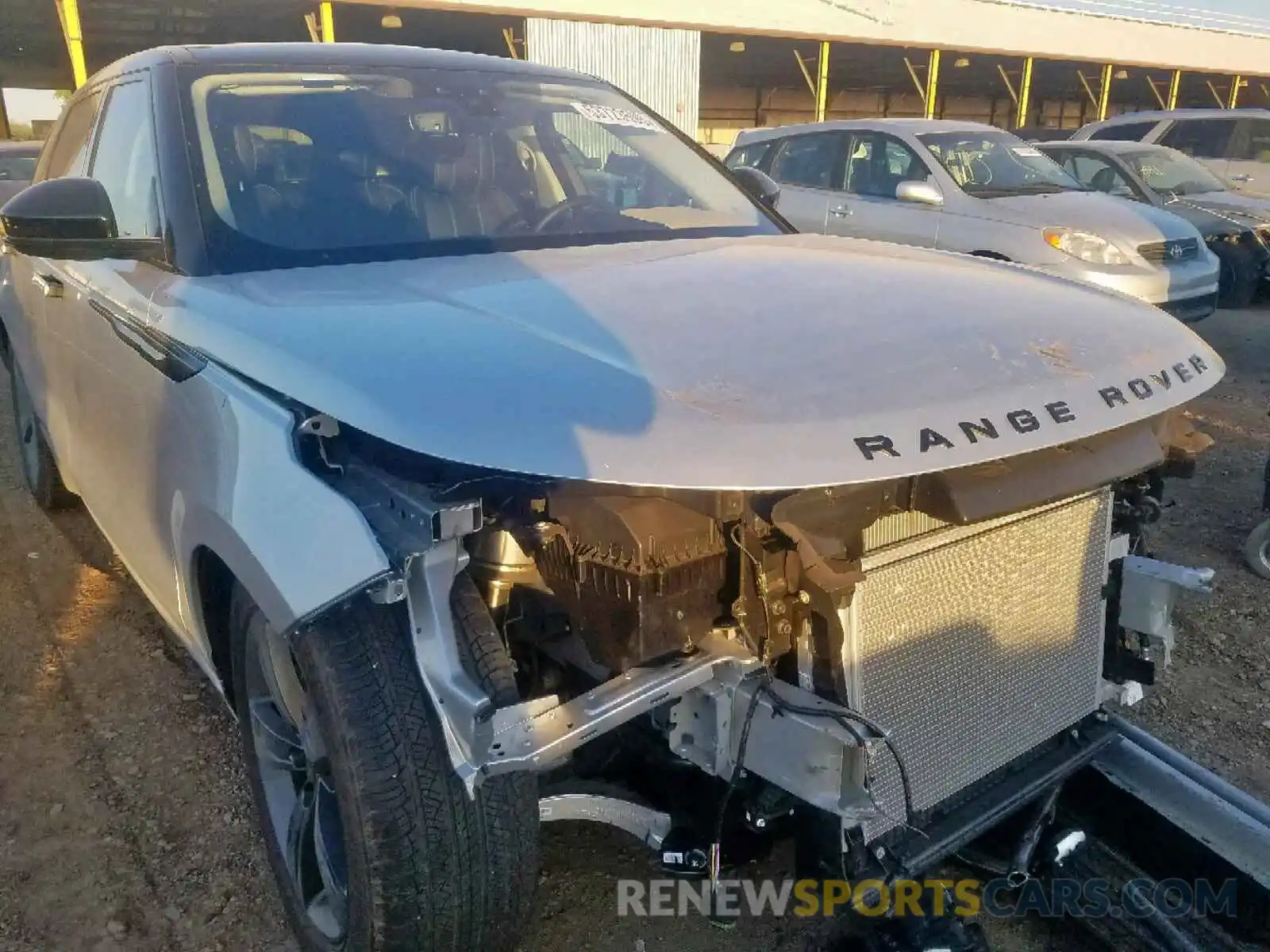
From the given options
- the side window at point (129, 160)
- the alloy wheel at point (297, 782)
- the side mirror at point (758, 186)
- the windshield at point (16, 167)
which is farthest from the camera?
the windshield at point (16, 167)

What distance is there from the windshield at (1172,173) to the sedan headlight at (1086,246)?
11.0ft

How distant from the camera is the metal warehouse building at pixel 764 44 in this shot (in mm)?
17484

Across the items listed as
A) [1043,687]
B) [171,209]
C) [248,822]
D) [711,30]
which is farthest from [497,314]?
[711,30]

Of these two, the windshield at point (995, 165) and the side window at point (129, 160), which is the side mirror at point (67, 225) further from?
the windshield at point (995, 165)

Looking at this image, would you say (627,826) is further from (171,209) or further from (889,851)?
(171,209)

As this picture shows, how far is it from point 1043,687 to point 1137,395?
0.72 metres

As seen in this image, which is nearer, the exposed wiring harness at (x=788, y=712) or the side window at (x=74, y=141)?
the exposed wiring harness at (x=788, y=712)

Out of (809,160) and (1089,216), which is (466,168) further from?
(809,160)

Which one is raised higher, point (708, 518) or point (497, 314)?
point (497, 314)

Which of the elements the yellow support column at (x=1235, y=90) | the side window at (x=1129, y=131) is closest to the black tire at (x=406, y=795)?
the side window at (x=1129, y=131)

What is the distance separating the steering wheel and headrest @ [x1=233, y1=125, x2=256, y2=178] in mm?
733

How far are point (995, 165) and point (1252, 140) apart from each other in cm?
542

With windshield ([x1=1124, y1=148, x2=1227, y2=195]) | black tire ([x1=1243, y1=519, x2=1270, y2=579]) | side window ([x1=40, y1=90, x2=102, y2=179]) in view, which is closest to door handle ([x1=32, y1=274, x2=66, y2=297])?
side window ([x1=40, y1=90, x2=102, y2=179])

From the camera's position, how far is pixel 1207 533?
4727mm
